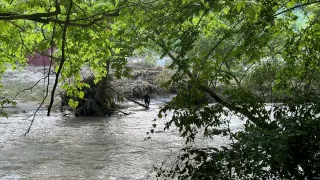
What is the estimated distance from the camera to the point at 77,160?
1080 cm

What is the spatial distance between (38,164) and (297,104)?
769 cm

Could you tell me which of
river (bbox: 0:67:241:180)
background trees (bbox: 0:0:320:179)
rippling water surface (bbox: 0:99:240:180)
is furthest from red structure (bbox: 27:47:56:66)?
rippling water surface (bbox: 0:99:240:180)

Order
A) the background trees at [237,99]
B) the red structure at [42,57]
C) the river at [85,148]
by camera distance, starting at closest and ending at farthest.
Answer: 1. the background trees at [237,99]
2. the red structure at [42,57]
3. the river at [85,148]

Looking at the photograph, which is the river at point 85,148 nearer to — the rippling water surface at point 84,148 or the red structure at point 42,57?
the rippling water surface at point 84,148

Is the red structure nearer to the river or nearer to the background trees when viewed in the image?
the background trees

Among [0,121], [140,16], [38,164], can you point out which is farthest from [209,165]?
[0,121]

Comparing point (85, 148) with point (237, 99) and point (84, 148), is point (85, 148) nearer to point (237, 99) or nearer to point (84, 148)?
point (84, 148)

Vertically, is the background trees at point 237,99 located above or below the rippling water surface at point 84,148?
above

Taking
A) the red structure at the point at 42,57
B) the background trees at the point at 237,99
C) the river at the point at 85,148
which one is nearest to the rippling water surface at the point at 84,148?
the river at the point at 85,148

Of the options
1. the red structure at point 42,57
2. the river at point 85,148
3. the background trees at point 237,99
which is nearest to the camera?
the background trees at point 237,99

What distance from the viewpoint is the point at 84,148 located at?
12.4 metres

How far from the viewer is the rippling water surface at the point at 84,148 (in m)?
9.56

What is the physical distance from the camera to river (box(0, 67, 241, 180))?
953 cm

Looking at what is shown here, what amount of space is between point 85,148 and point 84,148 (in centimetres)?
3
